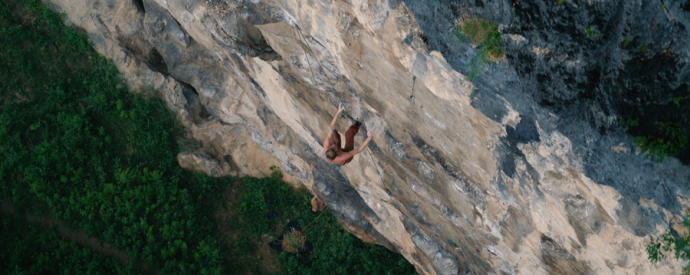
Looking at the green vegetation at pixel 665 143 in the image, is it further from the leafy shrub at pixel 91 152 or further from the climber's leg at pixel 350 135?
the leafy shrub at pixel 91 152

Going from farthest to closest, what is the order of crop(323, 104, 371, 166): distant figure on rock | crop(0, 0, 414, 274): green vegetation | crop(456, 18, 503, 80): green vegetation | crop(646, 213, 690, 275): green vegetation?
crop(0, 0, 414, 274): green vegetation
crop(323, 104, 371, 166): distant figure on rock
crop(456, 18, 503, 80): green vegetation
crop(646, 213, 690, 275): green vegetation

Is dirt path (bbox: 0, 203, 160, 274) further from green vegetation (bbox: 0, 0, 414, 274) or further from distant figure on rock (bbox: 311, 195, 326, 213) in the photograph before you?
distant figure on rock (bbox: 311, 195, 326, 213)

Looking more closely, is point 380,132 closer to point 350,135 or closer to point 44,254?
point 350,135

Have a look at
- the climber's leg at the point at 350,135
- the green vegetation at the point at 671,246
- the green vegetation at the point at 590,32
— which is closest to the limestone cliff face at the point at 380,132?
the green vegetation at the point at 671,246

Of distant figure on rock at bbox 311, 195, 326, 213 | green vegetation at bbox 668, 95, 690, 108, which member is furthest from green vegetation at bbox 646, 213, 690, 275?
distant figure on rock at bbox 311, 195, 326, 213

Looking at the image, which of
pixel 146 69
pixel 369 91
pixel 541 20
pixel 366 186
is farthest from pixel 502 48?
pixel 146 69

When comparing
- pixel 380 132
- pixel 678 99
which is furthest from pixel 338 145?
pixel 678 99

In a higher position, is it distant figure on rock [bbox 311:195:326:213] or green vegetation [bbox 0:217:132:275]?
distant figure on rock [bbox 311:195:326:213]
